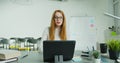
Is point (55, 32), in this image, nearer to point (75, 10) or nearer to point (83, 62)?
point (83, 62)

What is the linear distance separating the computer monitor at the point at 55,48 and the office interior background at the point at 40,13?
14.2ft

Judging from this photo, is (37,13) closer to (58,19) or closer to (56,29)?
(56,29)

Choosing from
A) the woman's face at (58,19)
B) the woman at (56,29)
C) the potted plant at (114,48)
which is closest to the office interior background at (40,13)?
the woman at (56,29)

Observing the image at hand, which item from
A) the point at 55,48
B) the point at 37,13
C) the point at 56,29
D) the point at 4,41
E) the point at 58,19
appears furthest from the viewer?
the point at 37,13

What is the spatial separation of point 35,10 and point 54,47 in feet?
15.5

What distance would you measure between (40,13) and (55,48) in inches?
185

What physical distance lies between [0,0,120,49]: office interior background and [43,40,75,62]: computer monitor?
14.2 ft

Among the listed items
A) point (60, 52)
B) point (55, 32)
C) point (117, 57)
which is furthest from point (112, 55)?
point (55, 32)

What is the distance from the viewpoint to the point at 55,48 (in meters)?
1.51

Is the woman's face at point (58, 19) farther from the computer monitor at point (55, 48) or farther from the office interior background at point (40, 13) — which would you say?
the office interior background at point (40, 13)

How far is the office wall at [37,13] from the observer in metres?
5.98

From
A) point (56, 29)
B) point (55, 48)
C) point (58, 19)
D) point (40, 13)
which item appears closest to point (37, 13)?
point (40, 13)

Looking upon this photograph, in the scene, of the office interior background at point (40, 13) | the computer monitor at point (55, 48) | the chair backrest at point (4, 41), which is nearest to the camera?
the computer monitor at point (55, 48)

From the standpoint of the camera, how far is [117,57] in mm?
1599
